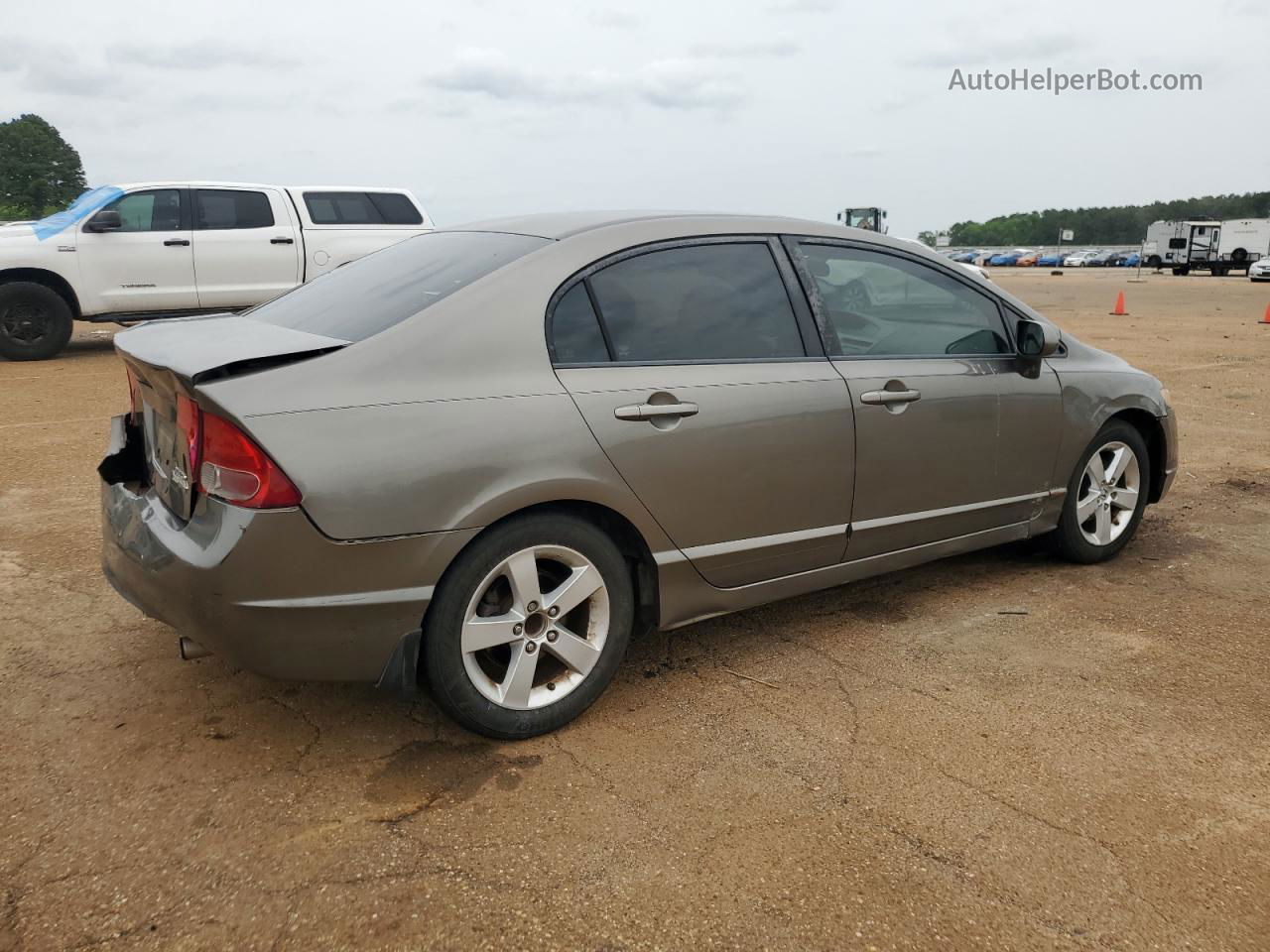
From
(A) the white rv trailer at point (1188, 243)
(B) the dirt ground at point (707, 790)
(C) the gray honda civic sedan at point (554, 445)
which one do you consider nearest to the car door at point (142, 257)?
(B) the dirt ground at point (707, 790)

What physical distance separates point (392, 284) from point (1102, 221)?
481 feet

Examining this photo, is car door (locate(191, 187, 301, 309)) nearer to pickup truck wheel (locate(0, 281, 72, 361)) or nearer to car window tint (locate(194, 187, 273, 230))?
car window tint (locate(194, 187, 273, 230))

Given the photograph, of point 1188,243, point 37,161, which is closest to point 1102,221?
point 1188,243

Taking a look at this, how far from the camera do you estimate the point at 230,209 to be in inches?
456

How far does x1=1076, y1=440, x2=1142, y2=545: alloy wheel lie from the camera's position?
15.0ft

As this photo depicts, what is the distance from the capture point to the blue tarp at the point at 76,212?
1059 cm

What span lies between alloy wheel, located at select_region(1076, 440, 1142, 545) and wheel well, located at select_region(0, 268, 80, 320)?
33.7 ft

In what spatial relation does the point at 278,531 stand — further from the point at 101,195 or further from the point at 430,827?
the point at 101,195

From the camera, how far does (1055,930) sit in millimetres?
2225

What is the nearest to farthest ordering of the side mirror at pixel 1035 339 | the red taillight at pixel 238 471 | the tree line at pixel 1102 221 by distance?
the red taillight at pixel 238 471, the side mirror at pixel 1035 339, the tree line at pixel 1102 221

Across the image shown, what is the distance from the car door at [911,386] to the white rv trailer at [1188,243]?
47.5m

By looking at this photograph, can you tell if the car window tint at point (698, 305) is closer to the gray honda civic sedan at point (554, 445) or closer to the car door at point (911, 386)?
the gray honda civic sedan at point (554, 445)

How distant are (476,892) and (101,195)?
435 inches

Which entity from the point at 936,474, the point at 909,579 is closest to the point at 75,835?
the point at 936,474
